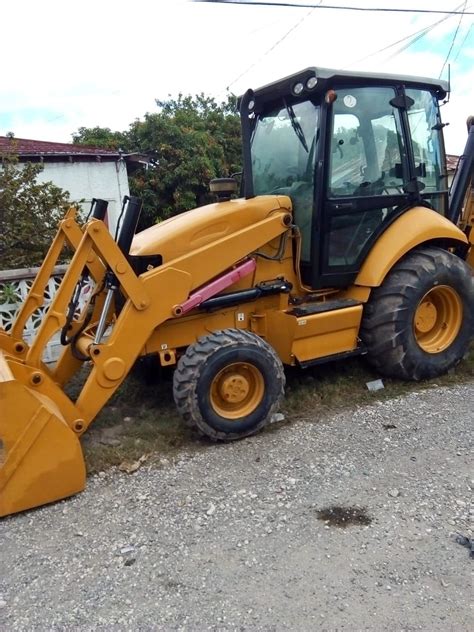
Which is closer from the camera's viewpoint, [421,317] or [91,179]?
[421,317]

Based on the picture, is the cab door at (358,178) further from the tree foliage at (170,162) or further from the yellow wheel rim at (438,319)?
the tree foliage at (170,162)

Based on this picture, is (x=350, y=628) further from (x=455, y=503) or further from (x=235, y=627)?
(x=455, y=503)

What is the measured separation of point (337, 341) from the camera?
4582mm

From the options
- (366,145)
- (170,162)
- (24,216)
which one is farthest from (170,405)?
(170,162)

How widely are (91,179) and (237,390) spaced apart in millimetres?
10994

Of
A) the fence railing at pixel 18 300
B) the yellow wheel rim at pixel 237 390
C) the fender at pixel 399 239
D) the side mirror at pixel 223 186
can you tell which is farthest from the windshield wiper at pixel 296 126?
the fence railing at pixel 18 300

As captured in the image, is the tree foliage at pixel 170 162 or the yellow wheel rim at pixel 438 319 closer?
the yellow wheel rim at pixel 438 319

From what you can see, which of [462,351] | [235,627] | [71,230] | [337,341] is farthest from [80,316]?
[462,351]

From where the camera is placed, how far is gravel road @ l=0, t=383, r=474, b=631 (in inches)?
92.4

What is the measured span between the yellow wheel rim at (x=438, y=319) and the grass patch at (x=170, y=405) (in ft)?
1.02

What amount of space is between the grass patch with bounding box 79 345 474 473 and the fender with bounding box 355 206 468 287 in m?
0.92

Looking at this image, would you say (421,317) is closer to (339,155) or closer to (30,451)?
(339,155)

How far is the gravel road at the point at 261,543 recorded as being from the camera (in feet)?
7.70

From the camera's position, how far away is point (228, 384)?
3945mm
